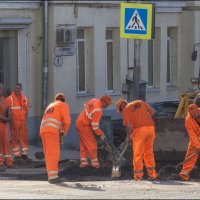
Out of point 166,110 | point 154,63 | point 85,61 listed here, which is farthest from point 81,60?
point 166,110

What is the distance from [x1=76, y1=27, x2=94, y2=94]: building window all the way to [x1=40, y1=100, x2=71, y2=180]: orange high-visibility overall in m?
9.15

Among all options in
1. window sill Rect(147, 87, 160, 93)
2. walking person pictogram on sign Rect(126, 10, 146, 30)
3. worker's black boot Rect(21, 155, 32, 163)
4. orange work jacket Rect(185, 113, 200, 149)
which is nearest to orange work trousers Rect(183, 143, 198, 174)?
orange work jacket Rect(185, 113, 200, 149)

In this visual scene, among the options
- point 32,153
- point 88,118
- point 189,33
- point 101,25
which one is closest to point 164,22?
point 189,33

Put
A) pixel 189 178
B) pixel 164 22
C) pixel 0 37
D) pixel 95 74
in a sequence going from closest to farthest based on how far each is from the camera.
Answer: pixel 189 178, pixel 0 37, pixel 95 74, pixel 164 22

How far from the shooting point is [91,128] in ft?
63.7

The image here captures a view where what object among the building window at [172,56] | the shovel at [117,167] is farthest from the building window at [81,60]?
the shovel at [117,167]

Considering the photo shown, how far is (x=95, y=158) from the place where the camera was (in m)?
19.3

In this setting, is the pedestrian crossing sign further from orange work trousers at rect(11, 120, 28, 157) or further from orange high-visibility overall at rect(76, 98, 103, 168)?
orange work trousers at rect(11, 120, 28, 157)

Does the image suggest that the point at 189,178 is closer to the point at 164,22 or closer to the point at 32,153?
the point at 32,153

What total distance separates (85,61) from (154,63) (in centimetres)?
372

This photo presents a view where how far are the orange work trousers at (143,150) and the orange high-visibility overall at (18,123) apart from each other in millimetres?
3755

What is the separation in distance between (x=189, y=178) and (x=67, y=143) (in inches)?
307

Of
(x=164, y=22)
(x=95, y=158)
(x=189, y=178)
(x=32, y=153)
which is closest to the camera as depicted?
(x=189, y=178)

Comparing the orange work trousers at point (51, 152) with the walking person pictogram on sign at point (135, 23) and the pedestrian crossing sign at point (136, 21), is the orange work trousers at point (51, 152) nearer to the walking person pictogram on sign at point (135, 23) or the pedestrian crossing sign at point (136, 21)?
the pedestrian crossing sign at point (136, 21)
